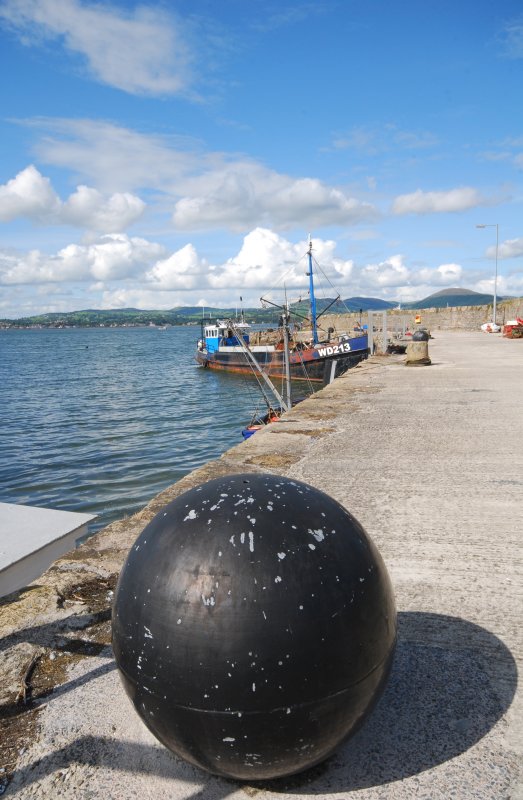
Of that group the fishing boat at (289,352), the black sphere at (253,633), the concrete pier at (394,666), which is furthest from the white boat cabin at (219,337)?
the black sphere at (253,633)

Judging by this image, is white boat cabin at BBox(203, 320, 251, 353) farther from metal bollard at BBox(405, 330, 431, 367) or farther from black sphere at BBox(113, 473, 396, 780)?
black sphere at BBox(113, 473, 396, 780)

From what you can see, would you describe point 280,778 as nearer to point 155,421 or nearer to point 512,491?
point 512,491

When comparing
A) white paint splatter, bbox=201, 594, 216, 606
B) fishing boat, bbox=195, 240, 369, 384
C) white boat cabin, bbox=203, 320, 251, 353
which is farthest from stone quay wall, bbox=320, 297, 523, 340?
white paint splatter, bbox=201, 594, 216, 606

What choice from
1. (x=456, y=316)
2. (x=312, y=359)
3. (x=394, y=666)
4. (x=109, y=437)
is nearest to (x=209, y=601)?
(x=394, y=666)

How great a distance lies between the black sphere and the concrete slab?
270cm

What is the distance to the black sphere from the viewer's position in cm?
194

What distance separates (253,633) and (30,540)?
11.8ft

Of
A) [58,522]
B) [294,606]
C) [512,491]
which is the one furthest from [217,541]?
[512,491]

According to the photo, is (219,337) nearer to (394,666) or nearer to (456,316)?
(456,316)

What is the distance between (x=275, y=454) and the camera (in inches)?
270

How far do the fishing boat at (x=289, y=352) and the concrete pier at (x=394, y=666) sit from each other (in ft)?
58.1

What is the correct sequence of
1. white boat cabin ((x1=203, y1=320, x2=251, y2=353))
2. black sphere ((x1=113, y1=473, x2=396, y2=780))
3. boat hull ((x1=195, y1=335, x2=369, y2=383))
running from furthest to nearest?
1. white boat cabin ((x1=203, y1=320, x2=251, y2=353))
2. boat hull ((x1=195, y1=335, x2=369, y2=383))
3. black sphere ((x1=113, y1=473, x2=396, y2=780))

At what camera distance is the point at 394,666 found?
293 centimetres

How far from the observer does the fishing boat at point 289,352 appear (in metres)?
32.3
